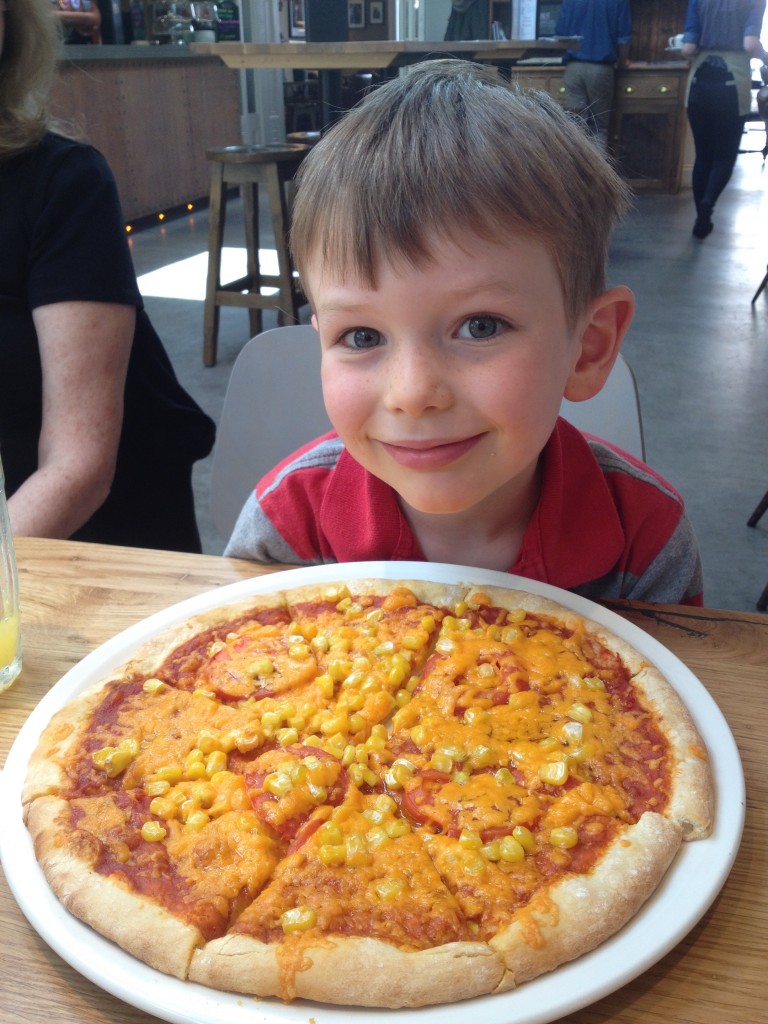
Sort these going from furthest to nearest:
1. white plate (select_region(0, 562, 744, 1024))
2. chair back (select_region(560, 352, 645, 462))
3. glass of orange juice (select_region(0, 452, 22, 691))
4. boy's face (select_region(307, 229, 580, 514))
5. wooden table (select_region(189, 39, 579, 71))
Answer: wooden table (select_region(189, 39, 579, 71)) < chair back (select_region(560, 352, 645, 462)) < glass of orange juice (select_region(0, 452, 22, 691)) < boy's face (select_region(307, 229, 580, 514)) < white plate (select_region(0, 562, 744, 1024))

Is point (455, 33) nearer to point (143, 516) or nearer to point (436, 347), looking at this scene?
point (143, 516)

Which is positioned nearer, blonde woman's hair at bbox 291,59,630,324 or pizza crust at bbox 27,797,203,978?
pizza crust at bbox 27,797,203,978

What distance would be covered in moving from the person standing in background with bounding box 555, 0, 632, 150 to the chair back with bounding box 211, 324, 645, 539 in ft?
26.2

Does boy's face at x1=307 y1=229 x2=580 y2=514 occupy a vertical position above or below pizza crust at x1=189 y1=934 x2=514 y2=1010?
above

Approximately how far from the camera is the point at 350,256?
105 cm

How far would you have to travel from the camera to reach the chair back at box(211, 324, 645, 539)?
178 centimetres

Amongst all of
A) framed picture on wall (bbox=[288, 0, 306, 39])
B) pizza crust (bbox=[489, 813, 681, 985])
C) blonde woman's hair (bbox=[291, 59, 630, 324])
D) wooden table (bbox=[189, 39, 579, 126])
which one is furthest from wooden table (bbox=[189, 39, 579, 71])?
framed picture on wall (bbox=[288, 0, 306, 39])

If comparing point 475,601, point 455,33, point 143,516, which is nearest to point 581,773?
point 475,601

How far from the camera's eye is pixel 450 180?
104 centimetres

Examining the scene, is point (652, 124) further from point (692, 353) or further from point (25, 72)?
point (25, 72)

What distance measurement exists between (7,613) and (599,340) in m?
0.84

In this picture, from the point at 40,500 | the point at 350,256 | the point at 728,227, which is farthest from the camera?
the point at 728,227

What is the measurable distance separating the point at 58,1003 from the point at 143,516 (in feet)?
5.00

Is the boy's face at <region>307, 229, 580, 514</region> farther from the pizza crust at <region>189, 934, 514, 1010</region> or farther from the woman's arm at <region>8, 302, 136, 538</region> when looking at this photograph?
the woman's arm at <region>8, 302, 136, 538</region>
